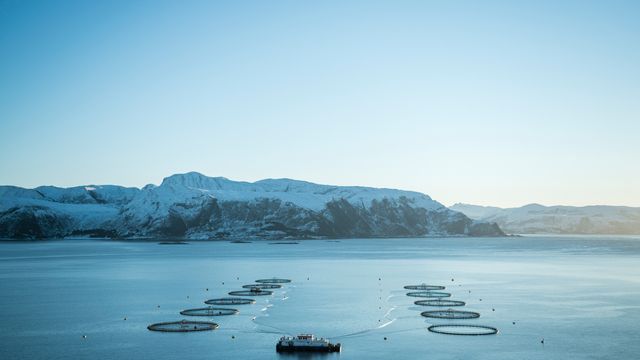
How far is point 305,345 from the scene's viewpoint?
9506 cm

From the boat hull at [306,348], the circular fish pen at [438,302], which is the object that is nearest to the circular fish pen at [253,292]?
the circular fish pen at [438,302]

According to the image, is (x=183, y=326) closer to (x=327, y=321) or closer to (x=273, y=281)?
(x=327, y=321)

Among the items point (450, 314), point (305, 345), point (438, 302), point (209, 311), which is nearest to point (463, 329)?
point (450, 314)

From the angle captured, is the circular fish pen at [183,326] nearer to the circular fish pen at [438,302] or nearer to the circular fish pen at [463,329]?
the circular fish pen at [463,329]

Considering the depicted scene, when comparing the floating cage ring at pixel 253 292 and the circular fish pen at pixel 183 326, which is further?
the floating cage ring at pixel 253 292

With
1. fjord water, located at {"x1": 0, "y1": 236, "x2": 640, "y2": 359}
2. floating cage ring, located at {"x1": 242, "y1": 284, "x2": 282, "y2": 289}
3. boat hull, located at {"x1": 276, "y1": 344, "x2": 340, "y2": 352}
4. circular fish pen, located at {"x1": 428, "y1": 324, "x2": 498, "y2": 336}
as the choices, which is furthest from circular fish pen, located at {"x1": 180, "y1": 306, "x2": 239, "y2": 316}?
circular fish pen, located at {"x1": 428, "y1": 324, "x2": 498, "y2": 336}

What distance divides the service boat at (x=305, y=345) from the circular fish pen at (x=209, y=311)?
111 feet

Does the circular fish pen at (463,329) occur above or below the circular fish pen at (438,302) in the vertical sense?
below

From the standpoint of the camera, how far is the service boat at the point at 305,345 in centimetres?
9475

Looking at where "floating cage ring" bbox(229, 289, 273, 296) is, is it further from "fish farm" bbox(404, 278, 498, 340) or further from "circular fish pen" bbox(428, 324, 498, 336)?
"circular fish pen" bbox(428, 324, 498, 336)

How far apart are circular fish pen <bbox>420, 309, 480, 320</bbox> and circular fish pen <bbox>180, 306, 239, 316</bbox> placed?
126 ft

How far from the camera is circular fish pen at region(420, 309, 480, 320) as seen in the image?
12450cm

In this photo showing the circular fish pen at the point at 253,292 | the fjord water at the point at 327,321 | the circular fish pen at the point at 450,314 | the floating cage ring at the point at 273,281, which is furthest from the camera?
the floating cage ring at the point at 273,281

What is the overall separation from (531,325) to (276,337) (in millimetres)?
46206
